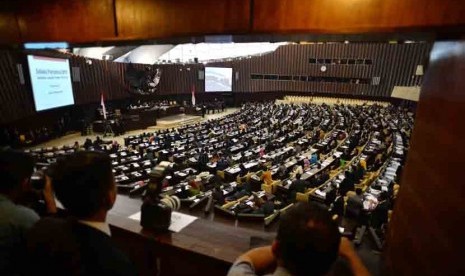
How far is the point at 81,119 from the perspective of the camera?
14.9m

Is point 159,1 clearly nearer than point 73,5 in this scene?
Yes

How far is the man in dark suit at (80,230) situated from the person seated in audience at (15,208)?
221 mm

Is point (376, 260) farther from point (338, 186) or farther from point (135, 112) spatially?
point (135, 112)

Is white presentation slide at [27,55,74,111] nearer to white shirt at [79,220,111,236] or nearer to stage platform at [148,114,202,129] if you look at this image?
stage platform at [148,114,202,129]

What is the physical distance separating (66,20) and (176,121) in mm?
14606

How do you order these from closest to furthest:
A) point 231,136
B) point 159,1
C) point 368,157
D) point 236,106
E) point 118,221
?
point 118,221
point 159,1
point 368,157
point 231,136
point 236,106

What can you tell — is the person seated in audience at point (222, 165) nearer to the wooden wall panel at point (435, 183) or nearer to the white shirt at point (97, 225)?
the wooden wall panel at point (435, 183)

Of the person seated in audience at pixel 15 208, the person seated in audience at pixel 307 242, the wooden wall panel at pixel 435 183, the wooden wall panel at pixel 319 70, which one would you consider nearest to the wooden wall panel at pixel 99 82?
the wooden wall panel at pixel 319 70

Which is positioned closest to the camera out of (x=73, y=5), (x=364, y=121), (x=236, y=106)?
(x=73, y=5)

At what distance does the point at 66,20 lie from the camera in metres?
3.53

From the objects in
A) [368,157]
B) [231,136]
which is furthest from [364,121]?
[231,136]

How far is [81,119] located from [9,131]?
4.27 metres

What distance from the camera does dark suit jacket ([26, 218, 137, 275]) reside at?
1.16 meters

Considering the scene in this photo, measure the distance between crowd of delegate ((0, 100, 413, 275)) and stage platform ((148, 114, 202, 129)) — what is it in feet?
13.1
